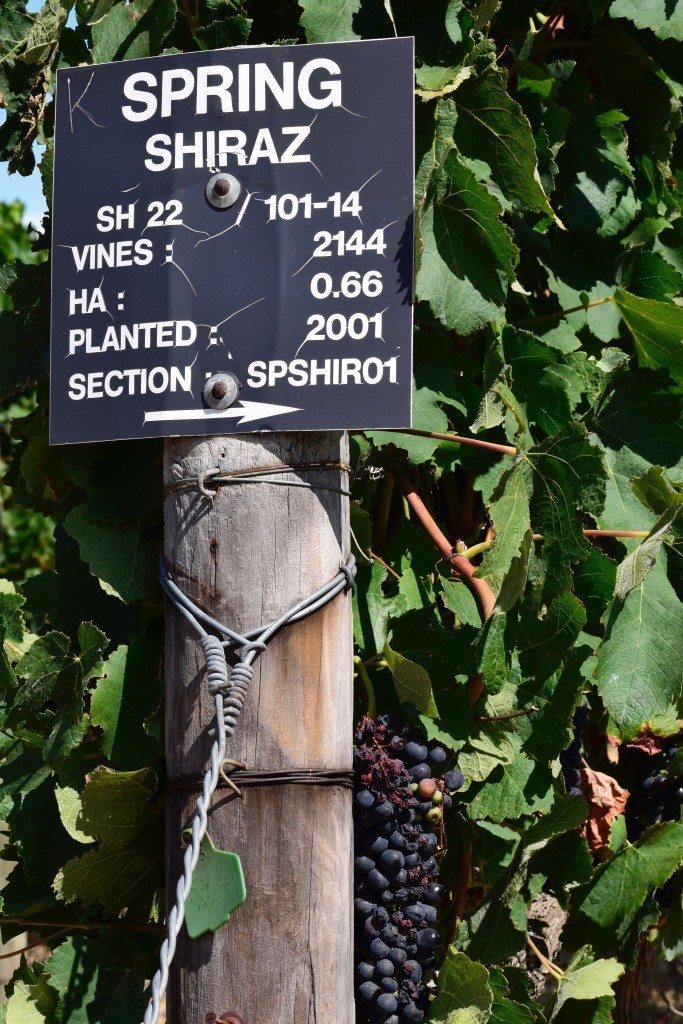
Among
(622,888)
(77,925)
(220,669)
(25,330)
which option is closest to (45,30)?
(25,330)

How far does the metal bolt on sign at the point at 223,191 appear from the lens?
179 cm

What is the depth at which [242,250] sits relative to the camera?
178 centimetres

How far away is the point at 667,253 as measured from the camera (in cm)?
278

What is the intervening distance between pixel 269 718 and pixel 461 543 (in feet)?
2.18

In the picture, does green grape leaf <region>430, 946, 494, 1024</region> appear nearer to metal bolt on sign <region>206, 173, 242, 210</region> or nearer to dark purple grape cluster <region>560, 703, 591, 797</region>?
dark purple grape cluster <region>560, 703, 591, 797</region>

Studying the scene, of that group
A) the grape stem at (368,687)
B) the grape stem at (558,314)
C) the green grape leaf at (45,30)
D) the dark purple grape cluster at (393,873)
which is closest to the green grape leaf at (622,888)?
the dark purple grape cluster at (393,873)

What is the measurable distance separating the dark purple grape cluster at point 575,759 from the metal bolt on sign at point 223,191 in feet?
4.09

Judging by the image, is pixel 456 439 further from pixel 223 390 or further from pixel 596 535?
pixel 223 390

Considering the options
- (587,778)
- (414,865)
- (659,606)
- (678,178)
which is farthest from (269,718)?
(678,178)

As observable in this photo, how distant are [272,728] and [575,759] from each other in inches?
40.5

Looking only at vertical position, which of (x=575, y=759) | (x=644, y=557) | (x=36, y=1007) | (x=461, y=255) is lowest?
(x=36, y=1007)

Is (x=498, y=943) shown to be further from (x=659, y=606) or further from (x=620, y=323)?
(x=620, y=323)

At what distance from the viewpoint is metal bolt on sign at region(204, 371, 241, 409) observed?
1.73 m

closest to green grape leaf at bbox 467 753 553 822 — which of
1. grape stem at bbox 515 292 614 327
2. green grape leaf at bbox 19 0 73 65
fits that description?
grape stem at bbox 515 292 614 327
